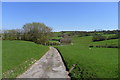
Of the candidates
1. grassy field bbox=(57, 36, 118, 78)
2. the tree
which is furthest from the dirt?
the tree

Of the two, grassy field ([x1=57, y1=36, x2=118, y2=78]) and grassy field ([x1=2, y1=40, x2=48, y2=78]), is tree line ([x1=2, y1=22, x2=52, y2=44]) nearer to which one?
grassy field ([x1=2, y1=40, x2=48, y2=78])

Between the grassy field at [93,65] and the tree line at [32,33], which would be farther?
the tree line at [32,33]

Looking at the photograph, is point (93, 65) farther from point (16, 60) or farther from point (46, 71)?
point (16, 60)

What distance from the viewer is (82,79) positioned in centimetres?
1377

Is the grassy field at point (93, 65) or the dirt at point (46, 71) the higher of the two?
the grassy field at point (93, 65)

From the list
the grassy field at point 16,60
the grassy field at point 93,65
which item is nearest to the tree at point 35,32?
the grassy field at point 16,60

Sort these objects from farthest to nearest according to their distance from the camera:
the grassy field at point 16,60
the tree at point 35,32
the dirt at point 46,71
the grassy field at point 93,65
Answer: the tree at point 35,32
the grassy field at point 16,60
the dirt at point 46,71
the grassy field at point 93,65

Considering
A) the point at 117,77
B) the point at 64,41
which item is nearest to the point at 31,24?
the point at 64,41

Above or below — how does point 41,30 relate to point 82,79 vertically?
above

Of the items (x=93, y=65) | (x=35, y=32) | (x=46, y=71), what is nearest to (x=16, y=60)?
(x=46, y=71)

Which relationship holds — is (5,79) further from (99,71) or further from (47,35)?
(47,35)

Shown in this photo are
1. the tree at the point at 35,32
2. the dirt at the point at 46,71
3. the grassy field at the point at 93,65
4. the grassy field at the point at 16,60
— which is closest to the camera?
the grassy field at the point at 93,65

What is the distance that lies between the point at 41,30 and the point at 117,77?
67054mm

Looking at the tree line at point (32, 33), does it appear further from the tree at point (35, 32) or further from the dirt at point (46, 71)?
the dirt at point (46, 71)
